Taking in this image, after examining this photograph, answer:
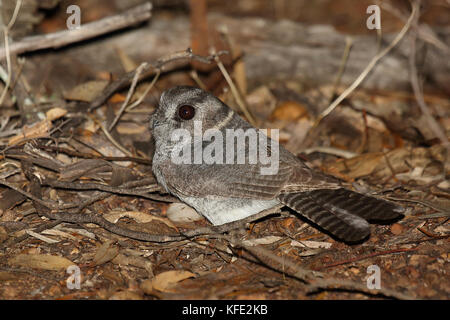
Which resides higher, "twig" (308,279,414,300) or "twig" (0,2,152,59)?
"twig" (0,2,152,59)

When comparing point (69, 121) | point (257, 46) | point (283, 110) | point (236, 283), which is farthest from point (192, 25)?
point (236, 283)

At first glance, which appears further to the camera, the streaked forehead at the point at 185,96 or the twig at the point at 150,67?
the twig at the point at 150,67

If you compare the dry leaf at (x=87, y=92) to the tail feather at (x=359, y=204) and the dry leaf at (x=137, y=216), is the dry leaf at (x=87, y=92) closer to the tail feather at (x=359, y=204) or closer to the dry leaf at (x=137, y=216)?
the dry leaf at (x=137, y=216)

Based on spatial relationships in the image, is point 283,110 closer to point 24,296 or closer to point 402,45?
point 402,45

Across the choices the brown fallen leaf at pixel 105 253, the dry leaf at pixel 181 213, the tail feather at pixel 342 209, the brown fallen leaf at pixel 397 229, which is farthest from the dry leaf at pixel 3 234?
the brown fallen leaf at pixel 397 229

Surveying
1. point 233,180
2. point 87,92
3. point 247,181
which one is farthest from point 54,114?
point 247,181

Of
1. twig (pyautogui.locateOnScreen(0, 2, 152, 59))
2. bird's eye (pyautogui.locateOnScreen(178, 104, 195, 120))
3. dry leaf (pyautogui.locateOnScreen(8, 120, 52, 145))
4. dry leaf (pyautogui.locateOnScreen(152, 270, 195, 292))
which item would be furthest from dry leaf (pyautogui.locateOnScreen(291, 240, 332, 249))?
twig (pyautogui.locateOnScreen(0, 2, 152, 59))

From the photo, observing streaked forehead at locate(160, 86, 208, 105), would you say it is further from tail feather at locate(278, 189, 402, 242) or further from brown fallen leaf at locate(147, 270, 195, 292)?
brown fallen leaf at locate(147, 270, 195, 292)
